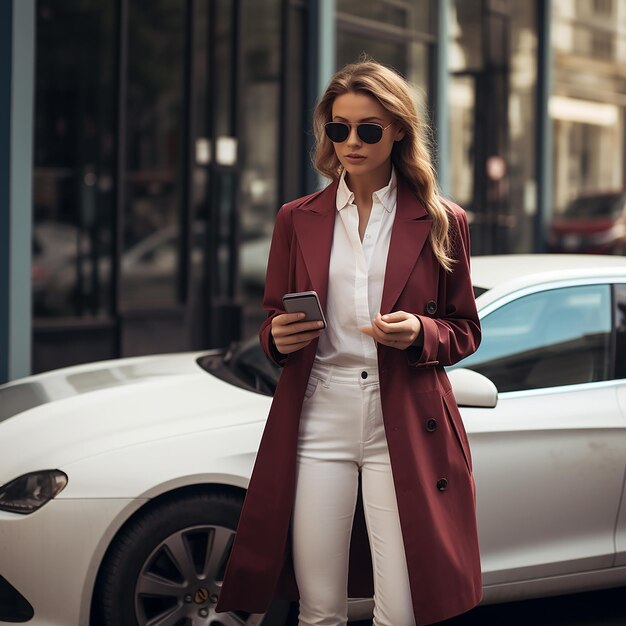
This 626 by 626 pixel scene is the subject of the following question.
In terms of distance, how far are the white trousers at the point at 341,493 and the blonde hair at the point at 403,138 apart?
437mm

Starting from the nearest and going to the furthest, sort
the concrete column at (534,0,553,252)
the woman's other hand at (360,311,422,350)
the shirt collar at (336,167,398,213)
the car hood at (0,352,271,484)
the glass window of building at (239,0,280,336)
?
the woman's other hand at (360,311,422,350) < the shirt collar at (336,167,398,213) < the car hood at (0,352,271,484) < the glass window of building at (239,0,280,336) < the concrete column at (534,0,553,252)

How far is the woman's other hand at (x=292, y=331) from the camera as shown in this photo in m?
2.95

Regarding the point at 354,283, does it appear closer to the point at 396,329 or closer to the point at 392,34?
the point at 396,329

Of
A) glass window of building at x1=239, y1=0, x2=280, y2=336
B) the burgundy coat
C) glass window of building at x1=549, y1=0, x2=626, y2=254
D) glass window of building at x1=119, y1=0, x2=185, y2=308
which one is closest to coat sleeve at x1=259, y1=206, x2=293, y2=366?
the burgundy coat

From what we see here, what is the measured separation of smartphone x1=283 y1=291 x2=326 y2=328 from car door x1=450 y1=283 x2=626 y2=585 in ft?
4.60

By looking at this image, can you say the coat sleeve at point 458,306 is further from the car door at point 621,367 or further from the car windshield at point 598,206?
the car windshield at point 598,206

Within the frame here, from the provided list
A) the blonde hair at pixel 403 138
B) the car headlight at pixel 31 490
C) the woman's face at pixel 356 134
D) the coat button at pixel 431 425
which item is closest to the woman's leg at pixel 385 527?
the coat button at pixel 431 425

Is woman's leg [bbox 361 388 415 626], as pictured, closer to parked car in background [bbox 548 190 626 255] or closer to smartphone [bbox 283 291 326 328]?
smartphone [bbox 283 291 326 328]

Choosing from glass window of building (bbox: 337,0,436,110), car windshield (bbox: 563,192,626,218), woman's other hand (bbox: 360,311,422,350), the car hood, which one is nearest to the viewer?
woman's other hand (bbox: 360,311,422,350)

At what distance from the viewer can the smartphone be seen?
114 inches

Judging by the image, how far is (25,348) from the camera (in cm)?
751

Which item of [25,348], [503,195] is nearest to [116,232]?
[25,348]

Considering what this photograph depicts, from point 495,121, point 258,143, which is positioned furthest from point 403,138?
point 495,121

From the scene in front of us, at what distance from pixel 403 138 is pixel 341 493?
0.96m
